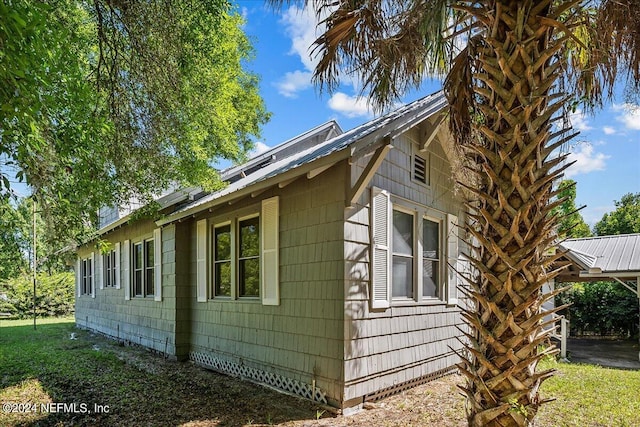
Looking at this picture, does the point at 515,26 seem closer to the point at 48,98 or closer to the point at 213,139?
the point at 48,98

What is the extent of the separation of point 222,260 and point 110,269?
7367 mm

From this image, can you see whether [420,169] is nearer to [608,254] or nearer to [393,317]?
[393,317]

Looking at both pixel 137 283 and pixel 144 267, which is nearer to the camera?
pixel 144 267

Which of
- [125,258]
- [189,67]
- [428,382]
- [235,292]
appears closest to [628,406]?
[428,382]

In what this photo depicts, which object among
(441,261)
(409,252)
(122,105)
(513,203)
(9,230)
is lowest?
(441,261)

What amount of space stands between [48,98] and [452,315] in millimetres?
7142

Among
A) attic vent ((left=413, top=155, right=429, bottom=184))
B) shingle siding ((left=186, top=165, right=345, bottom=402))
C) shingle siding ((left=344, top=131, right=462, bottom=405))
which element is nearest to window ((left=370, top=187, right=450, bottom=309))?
shingle siding ((left=344, top=131, right=462, bottom=405))

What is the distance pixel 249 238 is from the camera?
722 centimetres

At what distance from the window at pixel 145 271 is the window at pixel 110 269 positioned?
2301 millimetres

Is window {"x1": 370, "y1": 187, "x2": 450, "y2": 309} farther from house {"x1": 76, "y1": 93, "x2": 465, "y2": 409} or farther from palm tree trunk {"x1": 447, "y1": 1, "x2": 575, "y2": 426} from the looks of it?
palm tree trunk {"x1": 447, "y1": 1, "x2": 575, "y2": 426}

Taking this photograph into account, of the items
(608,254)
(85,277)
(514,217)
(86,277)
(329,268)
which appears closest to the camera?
(514,217)

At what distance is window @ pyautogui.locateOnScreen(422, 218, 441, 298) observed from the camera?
7.14m

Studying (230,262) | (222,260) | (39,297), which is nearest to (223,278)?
(222,260)

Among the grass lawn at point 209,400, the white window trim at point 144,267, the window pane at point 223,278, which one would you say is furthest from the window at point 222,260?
the white window trim at point 144,267
